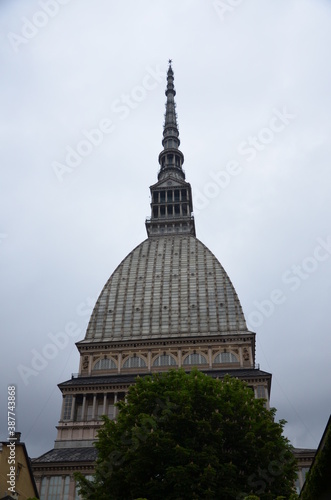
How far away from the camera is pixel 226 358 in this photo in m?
74.1

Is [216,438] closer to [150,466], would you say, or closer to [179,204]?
[150,466]

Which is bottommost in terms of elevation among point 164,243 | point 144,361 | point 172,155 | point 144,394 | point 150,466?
point 150,466

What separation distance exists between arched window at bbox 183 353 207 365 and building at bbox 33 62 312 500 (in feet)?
0.45

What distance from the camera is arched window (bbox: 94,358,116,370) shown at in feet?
247

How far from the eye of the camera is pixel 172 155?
116312 millimetres

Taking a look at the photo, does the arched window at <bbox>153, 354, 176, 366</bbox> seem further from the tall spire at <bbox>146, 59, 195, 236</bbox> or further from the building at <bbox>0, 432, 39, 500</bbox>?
the building at <bbox>0, 432, 39, 500</bbox>

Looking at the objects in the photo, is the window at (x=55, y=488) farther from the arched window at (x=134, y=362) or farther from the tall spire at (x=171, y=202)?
the tall spire at (x=171, y=202)

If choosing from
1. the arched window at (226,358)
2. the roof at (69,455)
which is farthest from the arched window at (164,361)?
the roof at (69,455)

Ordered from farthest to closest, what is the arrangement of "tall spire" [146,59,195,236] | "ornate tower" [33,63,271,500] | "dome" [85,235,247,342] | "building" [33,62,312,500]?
"tall spire" [146,59,195,236] → "dome" [85,235,247,342] → "ornate tower" [33,63,271,500] → "building" [33,62,312,500]

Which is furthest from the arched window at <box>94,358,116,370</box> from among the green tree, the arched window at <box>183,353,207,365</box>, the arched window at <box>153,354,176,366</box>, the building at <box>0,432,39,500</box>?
the green tree

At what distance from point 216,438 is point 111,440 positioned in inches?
234

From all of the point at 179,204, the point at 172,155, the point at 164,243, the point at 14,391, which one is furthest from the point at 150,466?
the point at 172,155

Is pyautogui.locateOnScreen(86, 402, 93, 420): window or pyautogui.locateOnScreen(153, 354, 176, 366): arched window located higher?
pyautogui.locateOnScreen(153, 354, 176, 366): arched window

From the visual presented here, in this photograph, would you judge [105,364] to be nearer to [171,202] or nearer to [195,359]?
[195,359]
